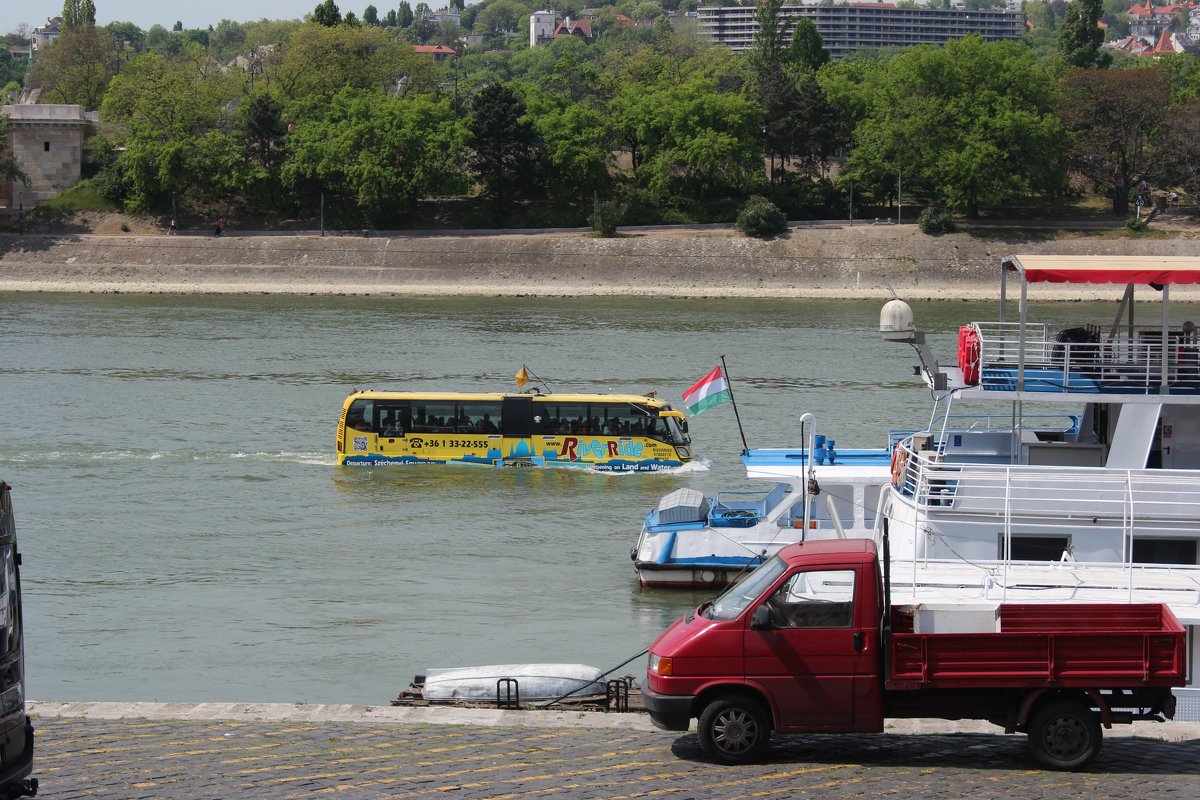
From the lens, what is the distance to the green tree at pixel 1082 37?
11731 centimetres

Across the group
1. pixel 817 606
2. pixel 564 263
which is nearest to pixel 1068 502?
pixel 817 606

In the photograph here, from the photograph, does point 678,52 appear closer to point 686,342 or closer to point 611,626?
point 686,342

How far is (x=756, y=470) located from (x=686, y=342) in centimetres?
3544

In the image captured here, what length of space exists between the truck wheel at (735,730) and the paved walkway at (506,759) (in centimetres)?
14

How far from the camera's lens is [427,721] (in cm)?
1407

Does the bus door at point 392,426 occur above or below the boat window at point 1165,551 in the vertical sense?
below

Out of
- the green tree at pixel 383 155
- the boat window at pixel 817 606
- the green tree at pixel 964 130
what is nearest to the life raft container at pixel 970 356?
the boat window at pixel 817 606

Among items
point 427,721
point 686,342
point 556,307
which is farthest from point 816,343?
point 427,721

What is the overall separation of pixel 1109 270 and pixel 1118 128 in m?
80.0

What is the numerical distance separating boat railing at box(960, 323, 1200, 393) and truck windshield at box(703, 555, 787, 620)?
7761 millimetres

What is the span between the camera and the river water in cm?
2098

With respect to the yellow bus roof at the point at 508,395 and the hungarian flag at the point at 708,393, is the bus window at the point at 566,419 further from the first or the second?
the hungarian flag at the point at 708,393

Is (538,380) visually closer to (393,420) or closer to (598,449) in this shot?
(393,420)

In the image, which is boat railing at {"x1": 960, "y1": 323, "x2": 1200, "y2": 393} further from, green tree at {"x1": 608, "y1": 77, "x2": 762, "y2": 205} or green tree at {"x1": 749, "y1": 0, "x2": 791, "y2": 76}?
green tree at {"x1": 749, "y1": 0, "x2": 791, "y2": 76}
